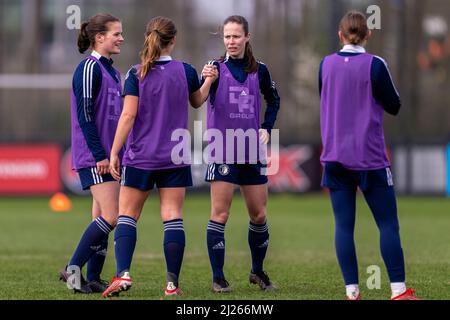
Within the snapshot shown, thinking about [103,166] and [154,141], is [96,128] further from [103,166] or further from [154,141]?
[154,141]

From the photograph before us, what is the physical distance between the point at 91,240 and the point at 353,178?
6.80ft

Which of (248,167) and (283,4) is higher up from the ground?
(283,4)

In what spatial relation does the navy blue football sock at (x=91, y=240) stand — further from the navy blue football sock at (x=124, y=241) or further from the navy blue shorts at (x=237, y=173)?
the navy blue shorts at (x=237, y=173)

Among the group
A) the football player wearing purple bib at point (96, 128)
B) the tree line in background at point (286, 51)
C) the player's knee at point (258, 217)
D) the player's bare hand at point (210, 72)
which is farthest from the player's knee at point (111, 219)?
the tree line in background at point (286, 51)

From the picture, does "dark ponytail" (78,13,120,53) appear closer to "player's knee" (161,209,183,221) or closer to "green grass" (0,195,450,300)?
"player's knee" (161,209,183,221)

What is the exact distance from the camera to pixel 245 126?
28.0 ft

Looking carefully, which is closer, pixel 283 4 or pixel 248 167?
pixel 248 167

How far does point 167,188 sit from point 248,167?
30.4 inches

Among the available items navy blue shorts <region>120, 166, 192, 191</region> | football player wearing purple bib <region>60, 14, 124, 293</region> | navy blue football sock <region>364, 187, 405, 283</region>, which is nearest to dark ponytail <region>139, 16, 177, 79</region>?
football player wearing purple bib <region>60, 14, 124, 293</region>

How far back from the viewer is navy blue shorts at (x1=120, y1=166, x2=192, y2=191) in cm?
809

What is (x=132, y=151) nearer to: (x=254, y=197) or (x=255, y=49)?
(x=254, y=197)

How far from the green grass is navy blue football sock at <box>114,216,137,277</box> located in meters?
Result: 0.26
